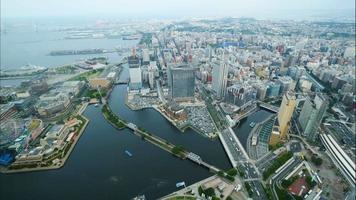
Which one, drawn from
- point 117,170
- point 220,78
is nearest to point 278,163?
point 117,170

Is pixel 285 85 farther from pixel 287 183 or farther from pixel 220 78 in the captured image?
pixel 287 183

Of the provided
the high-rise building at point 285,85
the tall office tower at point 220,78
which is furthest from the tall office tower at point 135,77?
the high-rise building at point 285,85

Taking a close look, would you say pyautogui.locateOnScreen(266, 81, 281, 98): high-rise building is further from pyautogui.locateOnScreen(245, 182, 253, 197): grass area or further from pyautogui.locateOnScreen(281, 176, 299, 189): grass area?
pyautogui.locateOnScreen(245, 182, 253, 197): grass area

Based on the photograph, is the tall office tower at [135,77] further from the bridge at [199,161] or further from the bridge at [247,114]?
the bridge at [199,161]

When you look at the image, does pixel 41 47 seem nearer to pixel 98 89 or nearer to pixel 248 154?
pixel 98 89

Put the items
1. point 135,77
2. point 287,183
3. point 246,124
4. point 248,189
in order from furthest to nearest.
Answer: point 135,77
point 246,124
point 287,183
point 248,189

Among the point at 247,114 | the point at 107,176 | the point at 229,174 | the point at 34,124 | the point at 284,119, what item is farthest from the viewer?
the point at 247,114

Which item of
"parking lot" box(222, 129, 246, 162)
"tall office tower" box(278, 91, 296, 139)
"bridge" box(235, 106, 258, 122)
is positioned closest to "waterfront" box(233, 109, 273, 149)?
"bridge" box(235, 106, 258, 122)
